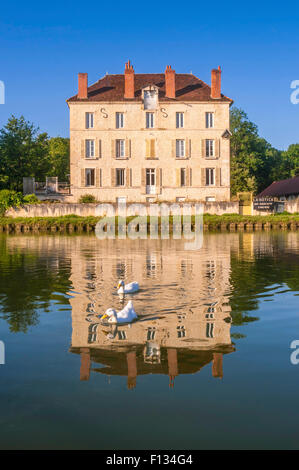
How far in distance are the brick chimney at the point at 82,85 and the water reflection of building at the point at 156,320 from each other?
38.4 metres

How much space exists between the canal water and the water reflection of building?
3 centimetres

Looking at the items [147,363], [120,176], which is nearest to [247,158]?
[120,176]

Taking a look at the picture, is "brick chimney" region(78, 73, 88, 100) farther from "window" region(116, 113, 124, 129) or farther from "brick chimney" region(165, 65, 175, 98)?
"brick chimney" region(165, 65, 175, 98)

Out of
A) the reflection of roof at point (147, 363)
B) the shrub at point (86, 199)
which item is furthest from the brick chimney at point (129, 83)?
the reflection of roof at point (147, 363)

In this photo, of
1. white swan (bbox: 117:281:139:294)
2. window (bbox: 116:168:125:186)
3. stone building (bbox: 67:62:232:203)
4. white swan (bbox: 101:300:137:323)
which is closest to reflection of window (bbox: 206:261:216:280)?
white swan (bbox: 117:281:139:294)

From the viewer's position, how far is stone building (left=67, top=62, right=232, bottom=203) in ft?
189

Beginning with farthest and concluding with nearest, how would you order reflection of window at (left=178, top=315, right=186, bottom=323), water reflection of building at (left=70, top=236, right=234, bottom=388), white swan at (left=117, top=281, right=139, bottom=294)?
white swan at (left=117, top=281, right=139, bottom=294)
reflection of window at (left=178, top=315, right=186, bottom=323)
water reflection of building at (left=70, top=236, right=234, bottom=388)

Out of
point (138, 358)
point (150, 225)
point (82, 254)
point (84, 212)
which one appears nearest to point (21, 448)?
point (138, 358)

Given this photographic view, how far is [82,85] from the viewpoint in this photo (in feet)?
187

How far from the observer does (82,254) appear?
2714 centimetres

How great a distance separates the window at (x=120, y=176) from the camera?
58094mm

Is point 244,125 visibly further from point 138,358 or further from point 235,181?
point 138,358

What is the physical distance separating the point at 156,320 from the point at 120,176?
47721mm

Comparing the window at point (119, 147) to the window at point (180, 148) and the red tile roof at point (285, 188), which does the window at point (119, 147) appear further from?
the red tile roof at point (285, 188)
